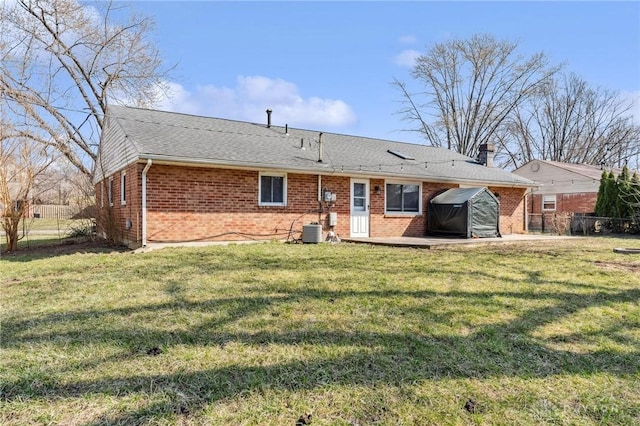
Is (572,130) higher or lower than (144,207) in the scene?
higher

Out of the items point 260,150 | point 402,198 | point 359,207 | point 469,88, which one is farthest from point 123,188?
point 469,88

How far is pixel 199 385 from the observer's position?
2.57m

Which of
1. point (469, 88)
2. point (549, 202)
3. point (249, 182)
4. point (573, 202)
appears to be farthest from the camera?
point (469, 88)

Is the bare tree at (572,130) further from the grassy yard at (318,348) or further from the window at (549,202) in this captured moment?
the grassy yard at (318,348)

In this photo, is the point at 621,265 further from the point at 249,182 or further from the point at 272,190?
the point at 249,182

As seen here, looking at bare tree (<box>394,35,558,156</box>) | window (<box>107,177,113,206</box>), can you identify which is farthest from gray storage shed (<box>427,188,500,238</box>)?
bare tree (<box>394,35,558,156</box>)

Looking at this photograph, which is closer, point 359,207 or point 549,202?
point 359,207

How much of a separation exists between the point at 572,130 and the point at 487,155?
2559 centimetres

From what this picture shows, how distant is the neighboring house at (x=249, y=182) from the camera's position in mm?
9516

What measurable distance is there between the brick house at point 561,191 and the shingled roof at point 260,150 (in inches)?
404

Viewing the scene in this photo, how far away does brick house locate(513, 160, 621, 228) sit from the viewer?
23.3m

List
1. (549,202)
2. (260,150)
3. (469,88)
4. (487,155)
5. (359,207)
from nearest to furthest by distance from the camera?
(260,150) → (359,207) → (487,155) → (549,202) → (469,88)

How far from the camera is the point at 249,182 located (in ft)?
34.8

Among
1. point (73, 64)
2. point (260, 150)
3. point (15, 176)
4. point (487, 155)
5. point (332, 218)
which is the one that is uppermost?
point (73, 64)
